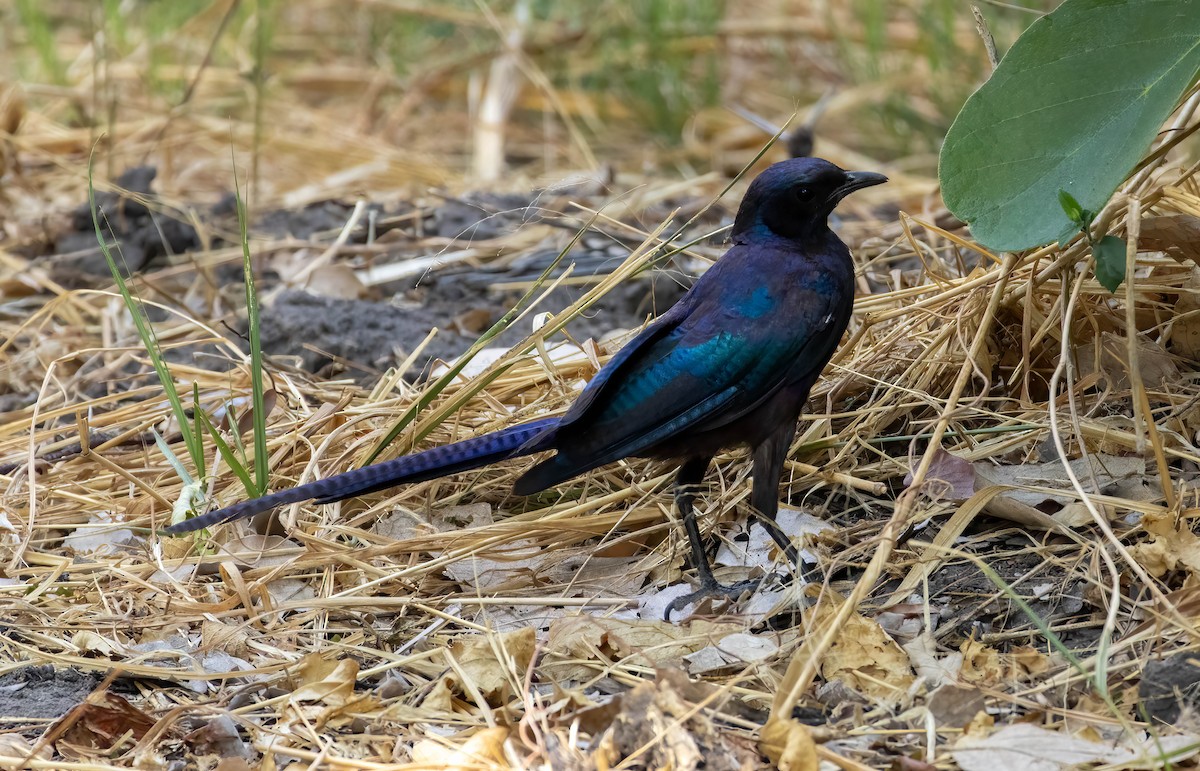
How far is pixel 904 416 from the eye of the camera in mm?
2959

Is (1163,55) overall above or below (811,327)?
above

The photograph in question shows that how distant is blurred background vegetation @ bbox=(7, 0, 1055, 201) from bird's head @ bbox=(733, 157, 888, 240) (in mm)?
2576

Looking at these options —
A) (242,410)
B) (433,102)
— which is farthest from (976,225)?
(433,102)

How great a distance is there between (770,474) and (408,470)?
2.37ft

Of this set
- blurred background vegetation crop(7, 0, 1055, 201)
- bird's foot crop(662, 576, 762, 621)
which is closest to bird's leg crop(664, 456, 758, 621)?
bird's foot crop(662, 576, 762, 621)

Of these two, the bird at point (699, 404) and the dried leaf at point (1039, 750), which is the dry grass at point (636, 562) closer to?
the dried leaf at point (1039, 750)

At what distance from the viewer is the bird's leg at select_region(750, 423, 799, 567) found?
103 inches

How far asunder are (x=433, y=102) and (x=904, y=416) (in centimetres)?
436

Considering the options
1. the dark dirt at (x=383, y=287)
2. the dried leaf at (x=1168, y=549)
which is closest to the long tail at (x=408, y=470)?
the dark dirt at (x=383, y=287)

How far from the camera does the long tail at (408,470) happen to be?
2.55m

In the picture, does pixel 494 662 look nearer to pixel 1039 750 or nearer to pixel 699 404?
pixel 699 404

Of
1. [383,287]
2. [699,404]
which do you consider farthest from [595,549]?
[383,287]

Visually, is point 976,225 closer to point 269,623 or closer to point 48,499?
point 269,623

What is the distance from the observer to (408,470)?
2592 mm
